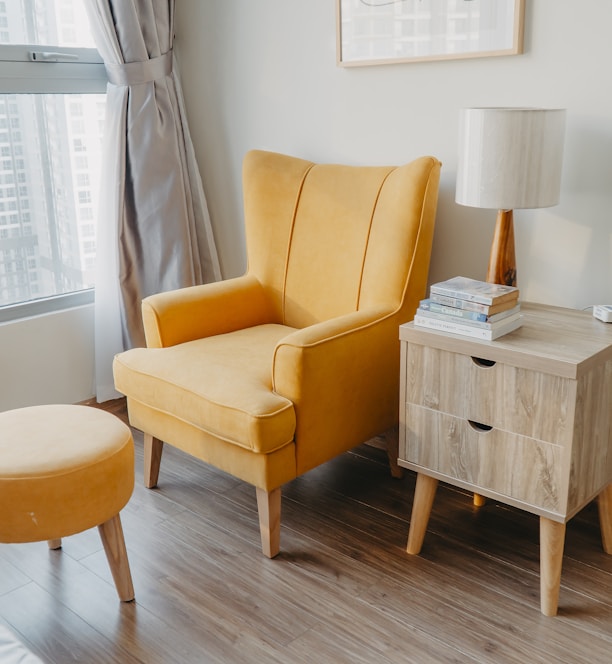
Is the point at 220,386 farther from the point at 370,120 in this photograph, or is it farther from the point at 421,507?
the point at 370,120

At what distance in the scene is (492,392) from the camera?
6.25ft

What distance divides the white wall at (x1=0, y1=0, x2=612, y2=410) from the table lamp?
0.25 meters

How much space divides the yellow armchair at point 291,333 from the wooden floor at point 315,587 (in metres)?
0.17

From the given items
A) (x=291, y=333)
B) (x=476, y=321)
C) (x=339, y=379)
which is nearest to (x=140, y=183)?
(x=291, y=333)

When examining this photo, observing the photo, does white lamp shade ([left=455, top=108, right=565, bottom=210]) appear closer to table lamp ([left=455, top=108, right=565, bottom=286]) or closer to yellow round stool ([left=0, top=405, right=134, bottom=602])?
table lamp ([left=455, top=108, right=565, bottom=286])

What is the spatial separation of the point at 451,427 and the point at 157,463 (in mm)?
1007

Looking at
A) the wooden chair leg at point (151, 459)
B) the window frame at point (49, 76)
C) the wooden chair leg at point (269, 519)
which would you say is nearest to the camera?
the wooden chair leg at point (269, 519)

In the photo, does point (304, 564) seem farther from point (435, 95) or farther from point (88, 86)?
point (88, 86)

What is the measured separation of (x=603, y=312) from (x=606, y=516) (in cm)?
54

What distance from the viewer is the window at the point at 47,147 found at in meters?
2.88

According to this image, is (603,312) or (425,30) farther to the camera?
(425,30)

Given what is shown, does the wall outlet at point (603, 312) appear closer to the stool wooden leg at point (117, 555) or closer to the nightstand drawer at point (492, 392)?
the nightstand drawer at point (492, 392)

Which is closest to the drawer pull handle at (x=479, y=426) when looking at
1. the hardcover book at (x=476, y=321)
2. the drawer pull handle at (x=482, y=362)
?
the drawer pull handle at (x=482, y=362)

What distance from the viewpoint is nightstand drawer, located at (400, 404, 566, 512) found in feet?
6.04
